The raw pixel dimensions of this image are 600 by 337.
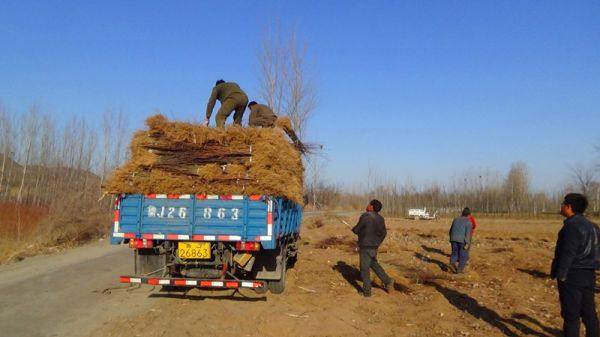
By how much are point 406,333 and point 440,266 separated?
702 centimetres

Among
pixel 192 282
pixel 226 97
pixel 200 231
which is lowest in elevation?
pixel 192 282

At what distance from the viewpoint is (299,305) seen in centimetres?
761

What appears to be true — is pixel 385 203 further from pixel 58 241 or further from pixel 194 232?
pixel 194 232

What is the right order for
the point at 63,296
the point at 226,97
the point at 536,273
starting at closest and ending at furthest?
the point at 63,296
the point at 226,97
the point at 536,273

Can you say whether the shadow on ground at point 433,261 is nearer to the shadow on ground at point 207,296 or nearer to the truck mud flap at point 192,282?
the shadow on ground at point 207,296

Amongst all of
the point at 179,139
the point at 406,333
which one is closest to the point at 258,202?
the point at 179,139

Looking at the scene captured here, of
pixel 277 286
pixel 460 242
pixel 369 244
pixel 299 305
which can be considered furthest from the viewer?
pixel 460 242

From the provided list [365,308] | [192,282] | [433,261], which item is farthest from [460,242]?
[192,282]

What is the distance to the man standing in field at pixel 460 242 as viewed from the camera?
463 inches

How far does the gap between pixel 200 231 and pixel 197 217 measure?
220mm

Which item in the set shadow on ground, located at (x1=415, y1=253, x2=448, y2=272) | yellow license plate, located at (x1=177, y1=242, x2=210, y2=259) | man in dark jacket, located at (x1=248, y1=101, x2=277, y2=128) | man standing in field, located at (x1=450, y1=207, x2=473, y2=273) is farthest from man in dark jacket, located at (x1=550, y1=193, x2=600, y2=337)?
shadow on ground, located at (x1=415, y1=253, x2=448, y2=272)

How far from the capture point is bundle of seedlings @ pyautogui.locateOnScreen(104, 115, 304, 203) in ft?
23.9

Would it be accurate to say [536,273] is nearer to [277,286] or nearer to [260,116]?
[277,286]

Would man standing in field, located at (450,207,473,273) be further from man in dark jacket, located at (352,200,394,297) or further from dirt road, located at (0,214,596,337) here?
man in dark jacket, located at (352,200,394,297)
